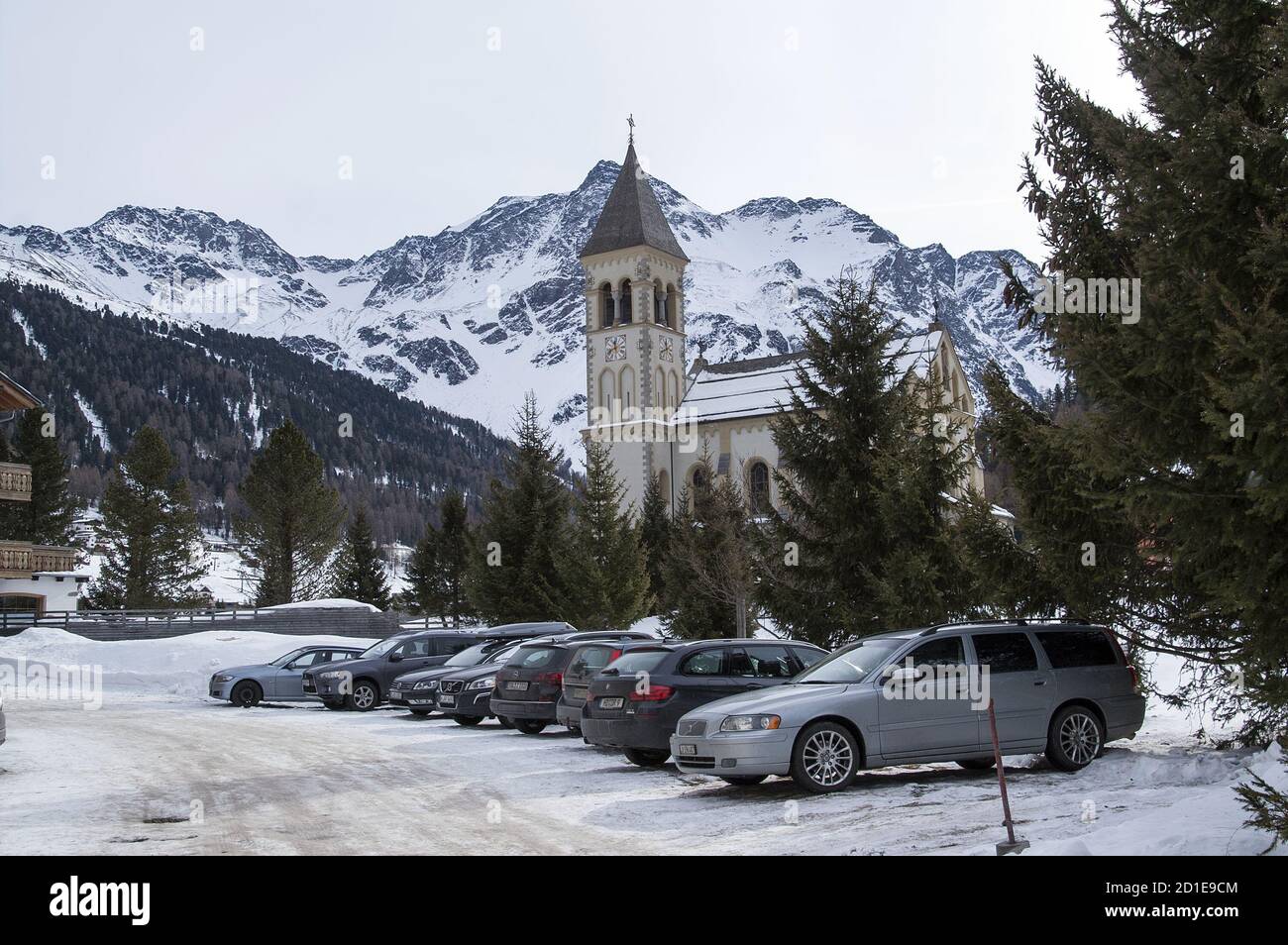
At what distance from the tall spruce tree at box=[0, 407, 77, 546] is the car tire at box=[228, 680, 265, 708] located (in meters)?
40.4

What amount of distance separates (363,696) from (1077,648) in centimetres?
1560

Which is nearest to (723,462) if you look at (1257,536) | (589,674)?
(589,674)

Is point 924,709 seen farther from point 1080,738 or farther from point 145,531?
point 145,531

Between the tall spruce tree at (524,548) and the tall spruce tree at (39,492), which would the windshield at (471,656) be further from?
the tall spruce tree at (39,492)

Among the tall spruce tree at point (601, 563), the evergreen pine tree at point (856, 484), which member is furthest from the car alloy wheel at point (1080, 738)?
the tall spruce tree at point (601, 563)

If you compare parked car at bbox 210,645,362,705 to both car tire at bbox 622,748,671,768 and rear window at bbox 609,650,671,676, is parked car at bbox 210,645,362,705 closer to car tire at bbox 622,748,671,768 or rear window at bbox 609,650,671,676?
rear window at bbox 609,650,671,676

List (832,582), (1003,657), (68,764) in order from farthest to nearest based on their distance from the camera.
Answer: (832,582), (68,764), (1003,657)

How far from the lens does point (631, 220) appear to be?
6919cm

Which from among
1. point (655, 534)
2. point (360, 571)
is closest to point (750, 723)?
point (655, 534)

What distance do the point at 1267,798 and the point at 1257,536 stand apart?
58.2 inches

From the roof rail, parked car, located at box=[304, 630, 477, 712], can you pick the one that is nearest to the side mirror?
the roof rail

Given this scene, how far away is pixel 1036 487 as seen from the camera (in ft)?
39.5

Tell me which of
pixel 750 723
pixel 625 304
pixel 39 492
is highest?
pixel 625 304

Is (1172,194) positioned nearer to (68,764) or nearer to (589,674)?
(589,674)
